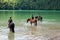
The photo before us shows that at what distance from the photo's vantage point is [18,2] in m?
100

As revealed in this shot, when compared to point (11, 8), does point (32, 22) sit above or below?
above

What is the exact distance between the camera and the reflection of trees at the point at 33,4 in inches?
3696

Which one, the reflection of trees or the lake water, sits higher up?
the lake water

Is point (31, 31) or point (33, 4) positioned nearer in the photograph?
point (31, 31)

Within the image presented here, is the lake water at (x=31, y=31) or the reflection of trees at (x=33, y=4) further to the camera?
the reflection of trees at (x=33, y=4)

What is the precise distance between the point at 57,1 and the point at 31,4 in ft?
39.8

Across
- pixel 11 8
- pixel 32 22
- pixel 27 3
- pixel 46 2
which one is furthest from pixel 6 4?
pixel 32 22

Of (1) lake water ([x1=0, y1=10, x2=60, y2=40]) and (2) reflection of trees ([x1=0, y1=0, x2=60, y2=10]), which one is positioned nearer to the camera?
(1) lake water ([x1=0, y1=10, x2=60, y2=40])

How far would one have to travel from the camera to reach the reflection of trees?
308ft

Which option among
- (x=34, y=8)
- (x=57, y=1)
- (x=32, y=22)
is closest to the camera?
(x=32, y=22)

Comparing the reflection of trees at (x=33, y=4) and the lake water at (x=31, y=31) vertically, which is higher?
the lake water at (x=31, y=31)

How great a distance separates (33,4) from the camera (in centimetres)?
9781

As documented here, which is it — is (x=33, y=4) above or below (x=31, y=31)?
below

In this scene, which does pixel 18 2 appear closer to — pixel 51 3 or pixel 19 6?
pixel 19 6
